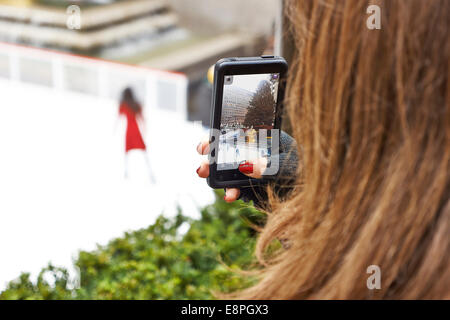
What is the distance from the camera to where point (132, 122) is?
3387mm

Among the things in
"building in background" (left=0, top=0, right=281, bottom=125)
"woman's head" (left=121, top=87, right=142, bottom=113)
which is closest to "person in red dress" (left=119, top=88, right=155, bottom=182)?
"woman's head" (left=121, top=87, right=142, bottom=113)

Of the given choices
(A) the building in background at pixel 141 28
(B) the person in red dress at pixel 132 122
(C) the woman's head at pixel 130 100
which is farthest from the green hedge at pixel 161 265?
(C) the woman's head at pixel 130 100

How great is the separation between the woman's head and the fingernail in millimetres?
2691

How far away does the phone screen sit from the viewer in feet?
2.26

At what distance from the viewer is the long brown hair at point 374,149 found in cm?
55

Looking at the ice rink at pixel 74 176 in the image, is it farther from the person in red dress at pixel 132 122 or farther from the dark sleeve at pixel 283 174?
the dark sleeve at pixel 283 174

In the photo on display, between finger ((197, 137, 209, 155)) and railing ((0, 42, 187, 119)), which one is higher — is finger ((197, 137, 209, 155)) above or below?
below

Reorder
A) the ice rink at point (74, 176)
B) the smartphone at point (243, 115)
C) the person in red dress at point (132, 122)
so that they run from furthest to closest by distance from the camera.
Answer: the person in red dress at point (132, 122) < the ice rink at point (74, 176) < the smartphone at point (243, 115)

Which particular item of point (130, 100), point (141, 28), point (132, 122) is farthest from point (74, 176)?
point (141, 28)

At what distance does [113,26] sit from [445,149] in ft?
9.65

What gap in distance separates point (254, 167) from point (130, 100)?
9.41 ft

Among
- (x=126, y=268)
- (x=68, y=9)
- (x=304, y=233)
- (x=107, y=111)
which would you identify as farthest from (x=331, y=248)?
(x=107, y=111)

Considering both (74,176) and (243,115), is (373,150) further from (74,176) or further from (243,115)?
(74,176)

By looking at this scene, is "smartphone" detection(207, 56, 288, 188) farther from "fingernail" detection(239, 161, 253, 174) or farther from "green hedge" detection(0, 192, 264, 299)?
"green hedge" detection(0, 192, 264, 299)
